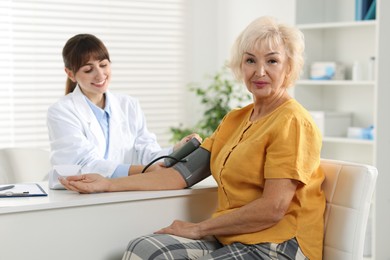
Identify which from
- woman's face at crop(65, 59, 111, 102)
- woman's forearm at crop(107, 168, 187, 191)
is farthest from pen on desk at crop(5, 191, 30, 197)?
woman's face at crop(65, 59, 111, 102)

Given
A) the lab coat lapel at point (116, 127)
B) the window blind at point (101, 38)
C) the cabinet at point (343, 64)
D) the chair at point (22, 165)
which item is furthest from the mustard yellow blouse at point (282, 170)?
the window blind at point (101, 38)

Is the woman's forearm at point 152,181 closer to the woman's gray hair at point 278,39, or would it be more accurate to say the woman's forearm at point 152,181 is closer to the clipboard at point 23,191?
the clipboard at point 23,191

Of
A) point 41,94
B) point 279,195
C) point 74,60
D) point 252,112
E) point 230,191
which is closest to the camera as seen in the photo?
point 279,195

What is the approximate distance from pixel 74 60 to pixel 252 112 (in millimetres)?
826

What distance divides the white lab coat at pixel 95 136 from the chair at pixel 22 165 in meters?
0.51

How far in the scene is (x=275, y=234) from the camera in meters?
2.23

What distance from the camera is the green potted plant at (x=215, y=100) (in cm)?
521

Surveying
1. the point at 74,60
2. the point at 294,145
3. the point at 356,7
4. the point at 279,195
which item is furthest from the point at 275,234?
the point at 356,7

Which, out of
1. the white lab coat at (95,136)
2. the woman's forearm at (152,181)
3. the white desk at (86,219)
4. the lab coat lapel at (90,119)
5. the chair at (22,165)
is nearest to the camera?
the white desk at (86,219)

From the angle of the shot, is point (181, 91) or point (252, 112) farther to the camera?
point (181, 91)

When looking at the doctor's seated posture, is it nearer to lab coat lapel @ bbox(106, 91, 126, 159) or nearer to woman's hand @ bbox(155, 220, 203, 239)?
woman's hand @ bbox(155, 220, 203, 239)

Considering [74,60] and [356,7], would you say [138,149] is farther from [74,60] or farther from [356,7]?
[356,7]

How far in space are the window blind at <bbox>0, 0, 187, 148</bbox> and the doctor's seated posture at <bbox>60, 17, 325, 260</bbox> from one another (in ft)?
8.21

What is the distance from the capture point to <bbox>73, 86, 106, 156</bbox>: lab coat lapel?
283cm
